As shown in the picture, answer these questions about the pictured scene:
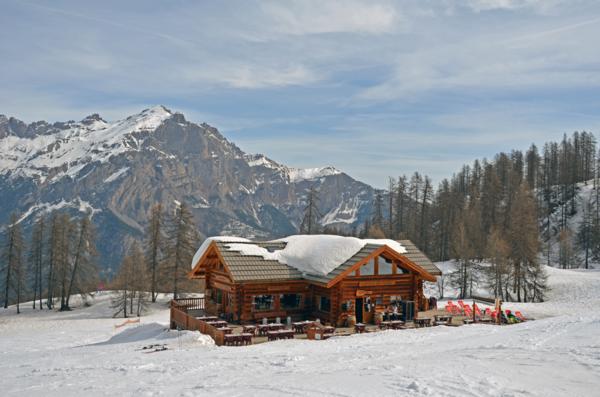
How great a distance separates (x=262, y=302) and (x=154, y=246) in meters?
29.7

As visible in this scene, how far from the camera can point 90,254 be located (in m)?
58.5

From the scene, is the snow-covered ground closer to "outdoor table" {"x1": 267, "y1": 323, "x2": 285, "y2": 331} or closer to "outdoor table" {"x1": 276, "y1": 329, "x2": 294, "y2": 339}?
"outdoor table" {"x1": 276, "y1": 329, "x2": 294, "y2": 339}

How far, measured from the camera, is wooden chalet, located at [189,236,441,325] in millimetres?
27719

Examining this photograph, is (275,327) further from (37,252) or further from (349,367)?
(37,252)

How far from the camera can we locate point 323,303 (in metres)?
28.9

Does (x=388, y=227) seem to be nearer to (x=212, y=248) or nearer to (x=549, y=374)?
(x=212, y=248)

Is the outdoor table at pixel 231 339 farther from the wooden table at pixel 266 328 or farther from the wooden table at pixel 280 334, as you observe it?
the wooden table at pixel 266 328

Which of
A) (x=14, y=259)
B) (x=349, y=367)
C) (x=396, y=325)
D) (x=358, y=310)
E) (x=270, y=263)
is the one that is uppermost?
(x=270, y=263)

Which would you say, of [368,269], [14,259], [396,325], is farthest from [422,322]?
[14,259]

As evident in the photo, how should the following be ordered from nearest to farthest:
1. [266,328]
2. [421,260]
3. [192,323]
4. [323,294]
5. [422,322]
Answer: [266,328], [192,323], [422,322], [323,294], [421,260]

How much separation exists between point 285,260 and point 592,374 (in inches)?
762

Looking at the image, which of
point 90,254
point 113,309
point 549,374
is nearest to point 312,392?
point 549,374

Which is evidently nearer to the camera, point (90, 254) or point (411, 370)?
point (411, 370)

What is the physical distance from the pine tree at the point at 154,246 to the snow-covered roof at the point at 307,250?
23619 mm
